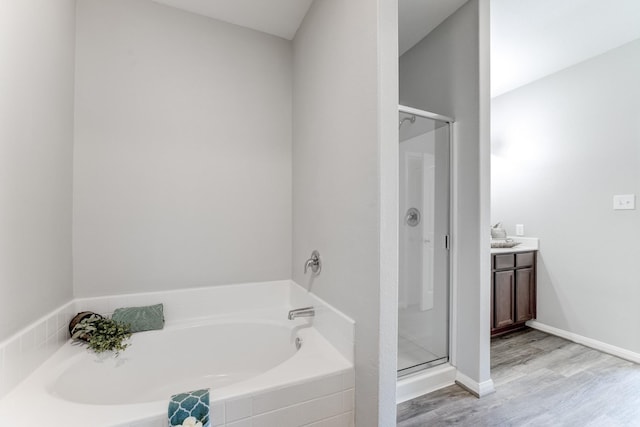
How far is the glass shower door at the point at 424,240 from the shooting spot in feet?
6.52

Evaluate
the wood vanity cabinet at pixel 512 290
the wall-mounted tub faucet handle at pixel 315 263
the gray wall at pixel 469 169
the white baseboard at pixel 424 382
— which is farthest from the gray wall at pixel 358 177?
the wood vanity cabinet at pixel 512 290

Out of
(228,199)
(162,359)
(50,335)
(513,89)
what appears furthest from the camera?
(513,89)

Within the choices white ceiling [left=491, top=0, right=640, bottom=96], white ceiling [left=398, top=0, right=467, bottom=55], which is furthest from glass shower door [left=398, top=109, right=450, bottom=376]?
white ceiling [left=491, top=0, right=640, bottom=96]

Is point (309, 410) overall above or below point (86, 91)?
below

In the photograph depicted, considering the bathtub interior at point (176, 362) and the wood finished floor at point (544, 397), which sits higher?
the bathtub interior at point (176, 362)

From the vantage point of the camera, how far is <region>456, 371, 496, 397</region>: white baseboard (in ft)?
5.68

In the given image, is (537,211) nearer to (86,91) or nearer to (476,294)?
(476,294)

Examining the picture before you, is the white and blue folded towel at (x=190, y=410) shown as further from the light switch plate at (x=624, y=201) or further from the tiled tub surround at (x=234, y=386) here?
the light switch plate at (x=624, y=201)

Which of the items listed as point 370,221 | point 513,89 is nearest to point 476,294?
point 370,221

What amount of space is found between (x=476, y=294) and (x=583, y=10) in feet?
7.05

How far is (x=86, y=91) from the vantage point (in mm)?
1568

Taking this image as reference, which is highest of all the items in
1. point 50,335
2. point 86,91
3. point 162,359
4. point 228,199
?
point 86,91

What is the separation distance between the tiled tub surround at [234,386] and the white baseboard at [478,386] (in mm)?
1041

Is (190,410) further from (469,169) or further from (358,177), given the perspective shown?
(469,169)
